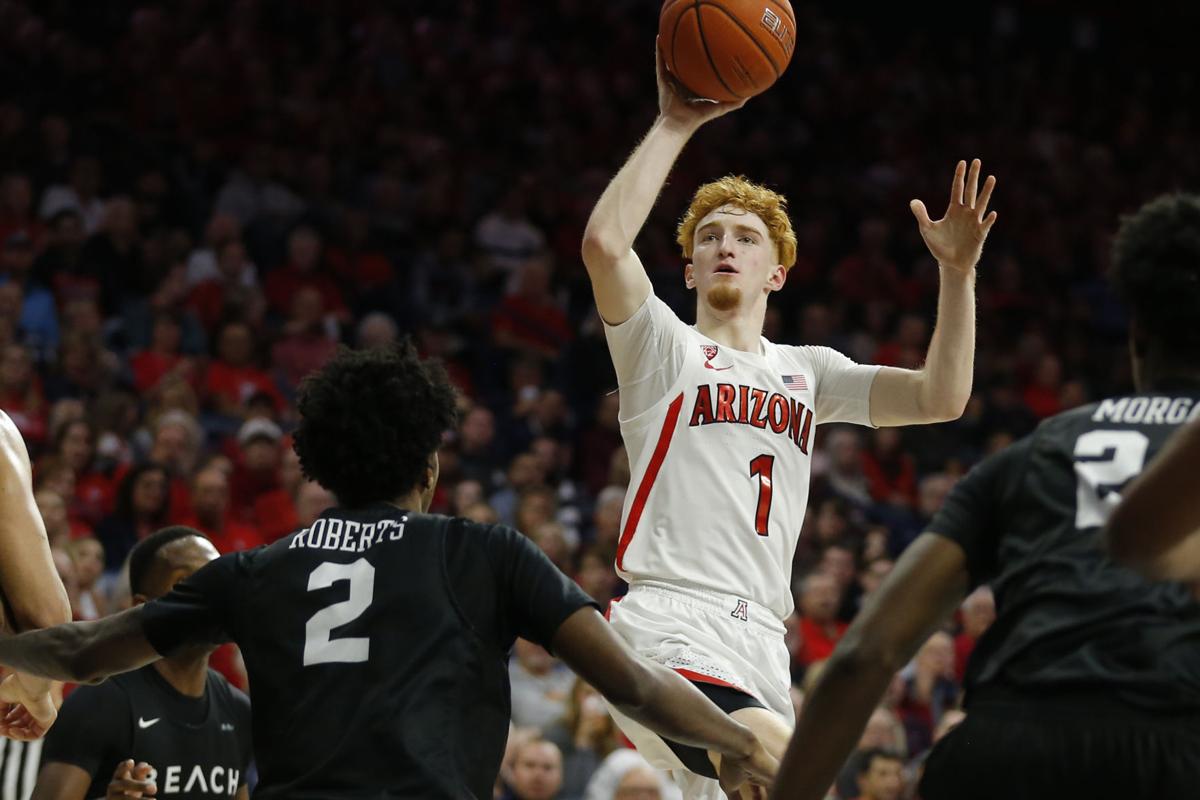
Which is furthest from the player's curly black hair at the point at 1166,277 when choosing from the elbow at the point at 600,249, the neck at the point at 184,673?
the neck at the point at 184,673

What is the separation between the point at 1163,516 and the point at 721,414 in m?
2.59

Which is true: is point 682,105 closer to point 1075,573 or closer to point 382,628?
point 382,628

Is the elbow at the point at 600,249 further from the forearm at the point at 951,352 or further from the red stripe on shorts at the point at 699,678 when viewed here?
the red stripe on shorts at the point at 699,678

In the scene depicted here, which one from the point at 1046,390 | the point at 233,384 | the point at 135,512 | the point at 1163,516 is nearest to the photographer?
the point at 1163,516

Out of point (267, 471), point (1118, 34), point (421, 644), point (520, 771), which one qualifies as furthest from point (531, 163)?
point (421, 644)

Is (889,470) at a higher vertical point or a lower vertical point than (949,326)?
Answer: lower

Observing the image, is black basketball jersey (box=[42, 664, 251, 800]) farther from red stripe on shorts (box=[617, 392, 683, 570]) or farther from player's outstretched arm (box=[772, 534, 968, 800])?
player's outstretched arm (box=[772, 534, 968, 800])

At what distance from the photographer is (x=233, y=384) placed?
34.3 ft

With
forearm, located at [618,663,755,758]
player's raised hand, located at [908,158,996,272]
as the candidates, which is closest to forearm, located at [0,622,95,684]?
forearm, located at [618,663,755,758]

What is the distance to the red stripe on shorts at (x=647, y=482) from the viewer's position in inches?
191

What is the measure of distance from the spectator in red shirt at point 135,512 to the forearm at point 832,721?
6420mm

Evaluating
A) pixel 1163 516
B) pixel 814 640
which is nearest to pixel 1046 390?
pixel 814 640

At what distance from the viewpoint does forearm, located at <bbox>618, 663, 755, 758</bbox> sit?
3.26m

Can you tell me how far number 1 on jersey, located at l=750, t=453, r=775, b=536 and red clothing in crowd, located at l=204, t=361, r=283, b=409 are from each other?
604cm
